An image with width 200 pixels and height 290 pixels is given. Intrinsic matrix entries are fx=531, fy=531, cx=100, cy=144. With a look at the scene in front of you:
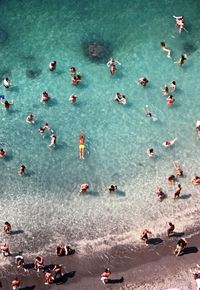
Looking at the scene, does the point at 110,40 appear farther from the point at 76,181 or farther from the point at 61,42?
the point at 76,181

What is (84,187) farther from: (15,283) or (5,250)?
(15,283)

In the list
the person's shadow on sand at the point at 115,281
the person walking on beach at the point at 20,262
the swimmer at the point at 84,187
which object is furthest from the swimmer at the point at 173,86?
the person walking on beach at the point at 20,262

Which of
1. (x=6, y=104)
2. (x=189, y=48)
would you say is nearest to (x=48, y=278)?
(x=6, y=104)

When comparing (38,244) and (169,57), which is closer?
(38,244)

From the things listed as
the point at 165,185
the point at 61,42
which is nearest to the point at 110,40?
the point at 61,42

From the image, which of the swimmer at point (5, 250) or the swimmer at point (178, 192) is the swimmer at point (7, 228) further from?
the swimmer at point (178, 192)

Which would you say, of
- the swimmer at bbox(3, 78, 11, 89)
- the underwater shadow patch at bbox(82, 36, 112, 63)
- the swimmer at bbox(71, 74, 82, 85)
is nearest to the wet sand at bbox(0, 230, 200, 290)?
the swimmer at bbox(71, 74, 82, 85)

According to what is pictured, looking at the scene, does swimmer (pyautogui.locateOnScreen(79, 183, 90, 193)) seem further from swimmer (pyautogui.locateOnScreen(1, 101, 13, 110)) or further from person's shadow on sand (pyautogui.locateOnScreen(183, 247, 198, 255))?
swimmer (pyautogui.locateOnScreen(1, 101, 13, 110))
